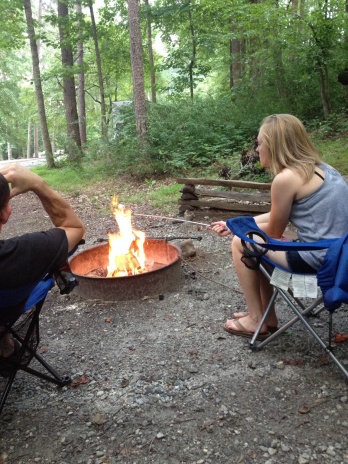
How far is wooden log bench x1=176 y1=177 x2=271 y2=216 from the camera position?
5866 millimetres

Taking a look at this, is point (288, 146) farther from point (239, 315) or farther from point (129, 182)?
point (129, 182)

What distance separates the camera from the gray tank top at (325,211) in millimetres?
2516

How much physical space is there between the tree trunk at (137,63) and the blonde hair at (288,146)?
8018 millimetres

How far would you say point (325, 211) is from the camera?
2.54m

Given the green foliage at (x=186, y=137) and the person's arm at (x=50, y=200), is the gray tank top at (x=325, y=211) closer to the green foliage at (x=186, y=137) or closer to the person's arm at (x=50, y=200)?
the person's arm at (x=50, y=200)

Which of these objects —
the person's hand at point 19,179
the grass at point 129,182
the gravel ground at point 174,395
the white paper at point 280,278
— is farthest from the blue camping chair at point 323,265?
the grass at point 129,182

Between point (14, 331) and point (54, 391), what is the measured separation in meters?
0.50

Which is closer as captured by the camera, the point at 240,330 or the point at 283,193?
the point at 283,193

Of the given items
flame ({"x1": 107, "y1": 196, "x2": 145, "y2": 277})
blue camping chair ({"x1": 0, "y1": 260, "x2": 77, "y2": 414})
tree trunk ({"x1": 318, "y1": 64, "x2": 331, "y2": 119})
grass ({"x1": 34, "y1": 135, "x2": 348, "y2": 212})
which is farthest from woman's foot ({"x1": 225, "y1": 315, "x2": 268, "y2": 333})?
tree trunk ({"x1": 318, "y1": 64, "x2": 331, "y2": 119})

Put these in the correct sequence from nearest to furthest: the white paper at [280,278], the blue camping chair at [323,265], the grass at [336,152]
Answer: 1. the blue camping chair at [323,265]
2. the white paper at [280,278]
3. the grass at [336,152]

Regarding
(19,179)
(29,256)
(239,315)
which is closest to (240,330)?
(239,315)

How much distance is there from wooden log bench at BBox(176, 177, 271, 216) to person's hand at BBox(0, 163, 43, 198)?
4.05m

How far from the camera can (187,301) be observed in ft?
12.4

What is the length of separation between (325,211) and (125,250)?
2414 millimetres
